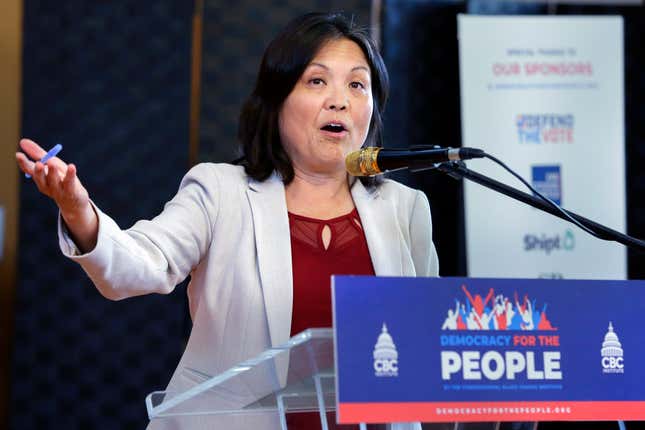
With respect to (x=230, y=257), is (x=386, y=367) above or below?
below

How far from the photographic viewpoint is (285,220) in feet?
6.65

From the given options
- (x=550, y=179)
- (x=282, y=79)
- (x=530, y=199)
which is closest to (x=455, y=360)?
(x=530, y=199)

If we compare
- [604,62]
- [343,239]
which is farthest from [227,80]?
[343,239]

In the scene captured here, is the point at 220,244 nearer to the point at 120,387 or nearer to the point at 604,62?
the point at 120,387

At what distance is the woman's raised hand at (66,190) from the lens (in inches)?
56.7

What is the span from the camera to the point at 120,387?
14.2 feet

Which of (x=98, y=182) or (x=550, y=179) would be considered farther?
(x=550, y=179)

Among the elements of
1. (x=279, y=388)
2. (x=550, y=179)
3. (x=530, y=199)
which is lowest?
(x=279, y=388)

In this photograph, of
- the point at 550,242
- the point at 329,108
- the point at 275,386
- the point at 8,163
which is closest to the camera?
the point at 275,386

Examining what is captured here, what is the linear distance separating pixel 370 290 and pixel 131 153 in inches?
130

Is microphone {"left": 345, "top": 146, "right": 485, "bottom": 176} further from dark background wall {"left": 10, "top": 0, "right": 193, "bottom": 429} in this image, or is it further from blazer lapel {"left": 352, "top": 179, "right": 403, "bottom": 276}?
dark background wall {"left": 10, "top": 0, "right": 193, "bottom": 429}

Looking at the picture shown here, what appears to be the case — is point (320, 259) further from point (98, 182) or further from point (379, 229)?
point (98, 182)

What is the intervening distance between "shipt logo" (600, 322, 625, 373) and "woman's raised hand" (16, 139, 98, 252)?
0.85 m

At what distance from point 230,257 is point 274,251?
10 centimetres
